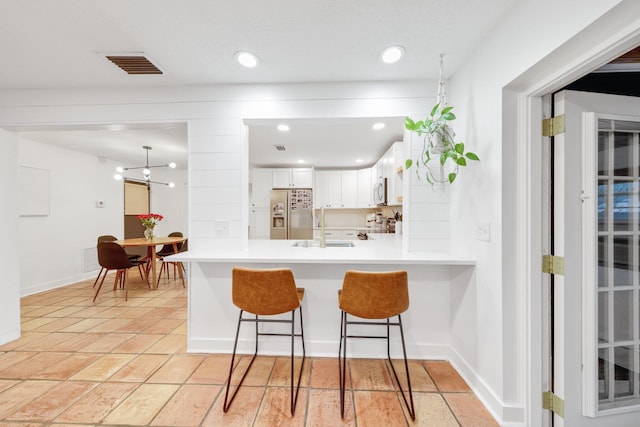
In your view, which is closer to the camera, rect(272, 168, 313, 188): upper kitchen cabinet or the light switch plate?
the light switch plate

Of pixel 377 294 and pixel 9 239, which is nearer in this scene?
pixel 377 294

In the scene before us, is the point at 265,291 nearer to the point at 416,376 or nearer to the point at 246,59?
the point at 416,376

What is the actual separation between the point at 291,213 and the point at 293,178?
2.56 feet

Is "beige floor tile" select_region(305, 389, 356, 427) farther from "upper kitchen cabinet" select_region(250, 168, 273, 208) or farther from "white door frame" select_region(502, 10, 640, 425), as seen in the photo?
"upper kitchen cabinet" select_region(250, 168, 273, 208)

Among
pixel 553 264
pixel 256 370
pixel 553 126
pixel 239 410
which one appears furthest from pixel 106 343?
pixel 553 126

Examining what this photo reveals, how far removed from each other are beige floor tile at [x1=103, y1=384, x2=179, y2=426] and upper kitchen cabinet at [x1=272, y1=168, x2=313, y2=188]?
4.30 m

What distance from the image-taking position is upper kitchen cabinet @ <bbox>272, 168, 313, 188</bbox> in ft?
18.6

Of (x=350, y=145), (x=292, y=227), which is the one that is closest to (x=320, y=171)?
(x=292, y=227)

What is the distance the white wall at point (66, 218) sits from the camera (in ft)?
12.7

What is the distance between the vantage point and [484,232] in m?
1.66

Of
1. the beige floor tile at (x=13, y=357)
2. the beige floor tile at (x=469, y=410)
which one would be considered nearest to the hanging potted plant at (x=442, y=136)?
the beige floor tile at (x=469, y=410)

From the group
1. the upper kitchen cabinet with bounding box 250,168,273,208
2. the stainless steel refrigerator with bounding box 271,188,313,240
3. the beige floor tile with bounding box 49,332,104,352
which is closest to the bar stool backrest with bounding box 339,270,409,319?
the beige floor tile with bounding box 49,332,104,352

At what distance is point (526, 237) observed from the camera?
57.7 inches

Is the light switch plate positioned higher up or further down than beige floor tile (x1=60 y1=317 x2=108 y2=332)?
higher up
